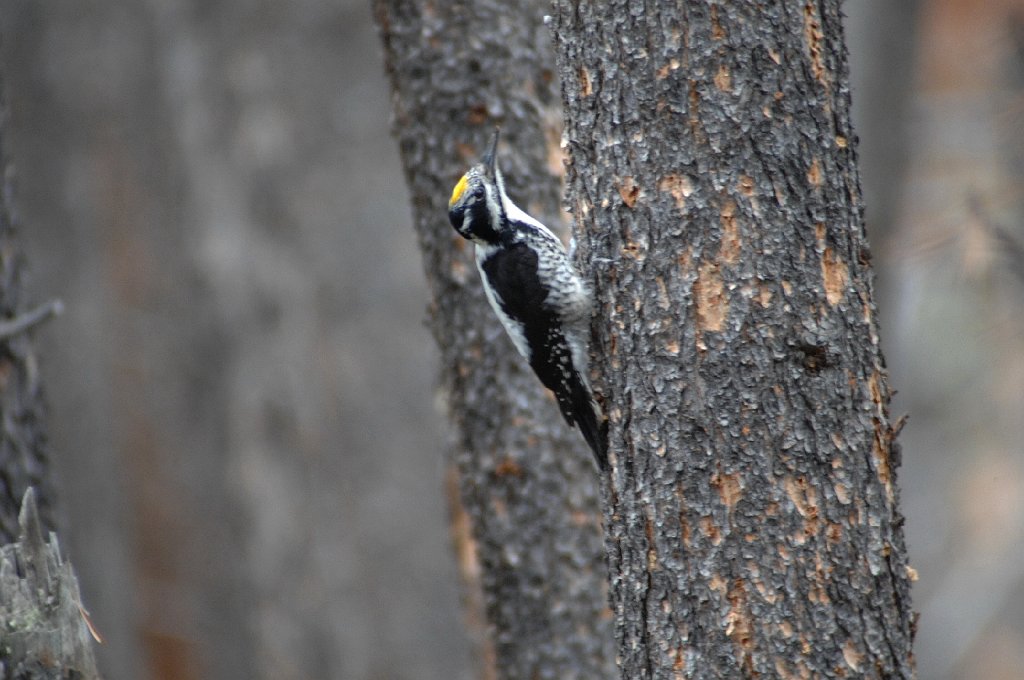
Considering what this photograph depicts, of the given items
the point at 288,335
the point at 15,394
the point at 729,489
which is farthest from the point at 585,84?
the point at 288,335

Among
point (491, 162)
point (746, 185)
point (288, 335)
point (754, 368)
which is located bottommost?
point (754, 368)

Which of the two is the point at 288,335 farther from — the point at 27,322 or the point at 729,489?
the point at 729,489

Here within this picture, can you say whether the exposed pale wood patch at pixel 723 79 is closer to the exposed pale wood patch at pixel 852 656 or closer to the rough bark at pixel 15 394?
the exposed pale wood patch at pixel 852 656

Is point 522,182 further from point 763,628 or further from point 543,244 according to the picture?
point 763,628

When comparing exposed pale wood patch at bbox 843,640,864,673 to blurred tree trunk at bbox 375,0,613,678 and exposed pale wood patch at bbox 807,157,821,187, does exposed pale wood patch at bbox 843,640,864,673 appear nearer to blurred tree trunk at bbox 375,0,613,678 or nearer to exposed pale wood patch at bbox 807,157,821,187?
exposed pale wood patch at bbox 807,157,821,187

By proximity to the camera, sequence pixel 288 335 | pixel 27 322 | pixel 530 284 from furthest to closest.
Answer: pixel 288 335 → pixel 530 284 → pixel 27 322

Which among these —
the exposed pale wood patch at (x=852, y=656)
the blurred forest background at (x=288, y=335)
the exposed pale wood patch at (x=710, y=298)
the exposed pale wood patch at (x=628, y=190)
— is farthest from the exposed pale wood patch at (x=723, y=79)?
the blurred forest background at (x=288, y=335)
